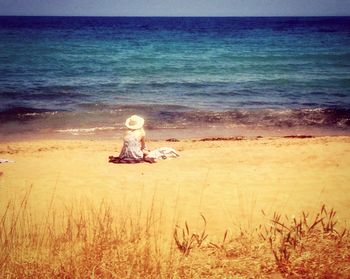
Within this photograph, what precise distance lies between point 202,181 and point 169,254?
9.70 ft

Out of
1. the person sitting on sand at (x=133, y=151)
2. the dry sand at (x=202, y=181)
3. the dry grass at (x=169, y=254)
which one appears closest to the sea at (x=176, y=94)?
the dry sand at (x=202, y=181)

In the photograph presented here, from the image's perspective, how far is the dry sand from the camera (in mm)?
5469

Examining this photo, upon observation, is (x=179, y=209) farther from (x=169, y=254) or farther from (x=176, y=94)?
(x=176, y=94)

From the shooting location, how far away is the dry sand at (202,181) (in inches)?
215

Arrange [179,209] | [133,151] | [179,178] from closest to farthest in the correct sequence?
[179,209] < [179,178] < [133,151]

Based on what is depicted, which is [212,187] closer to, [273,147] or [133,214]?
[133,214]

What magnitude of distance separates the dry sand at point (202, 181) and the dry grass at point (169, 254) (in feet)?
2.24

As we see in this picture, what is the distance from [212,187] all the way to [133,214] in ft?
5.58

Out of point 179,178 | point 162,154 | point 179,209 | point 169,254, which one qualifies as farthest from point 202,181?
point 169,254

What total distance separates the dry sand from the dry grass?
0.68 m

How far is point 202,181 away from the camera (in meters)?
6.71

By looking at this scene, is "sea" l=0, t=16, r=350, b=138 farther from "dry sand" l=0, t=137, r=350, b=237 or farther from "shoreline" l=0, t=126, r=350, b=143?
"dry sand" l=0, t=137, r=350, b=237

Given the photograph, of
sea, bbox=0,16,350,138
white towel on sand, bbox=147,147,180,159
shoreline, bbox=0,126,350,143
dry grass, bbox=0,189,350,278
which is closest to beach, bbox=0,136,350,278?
dry grass, bbox=0,189,350,278

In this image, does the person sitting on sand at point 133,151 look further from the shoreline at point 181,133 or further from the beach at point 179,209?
the shoreline at point 181,133
